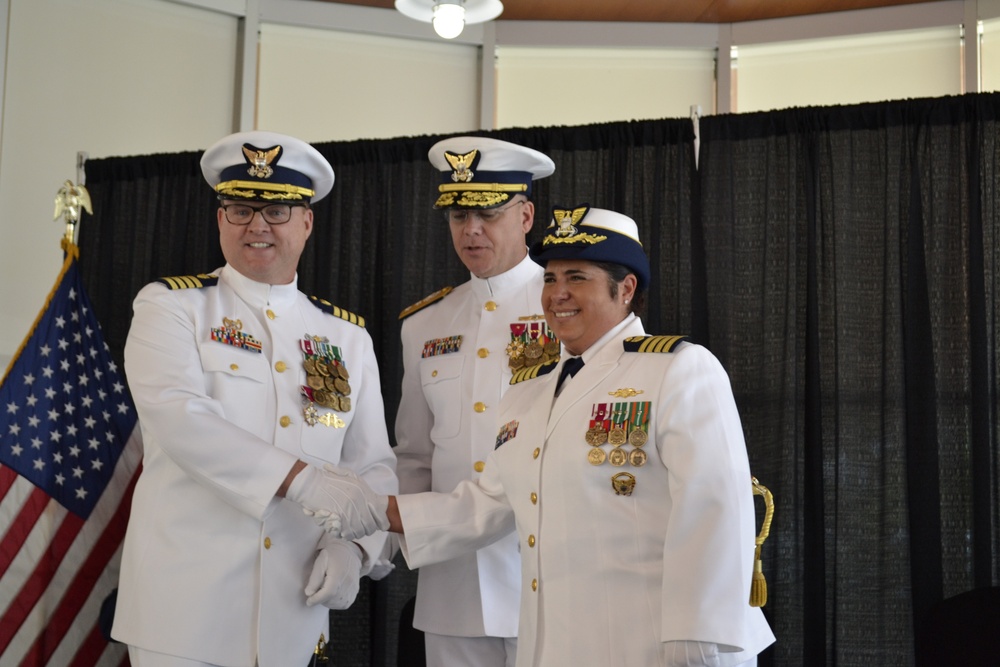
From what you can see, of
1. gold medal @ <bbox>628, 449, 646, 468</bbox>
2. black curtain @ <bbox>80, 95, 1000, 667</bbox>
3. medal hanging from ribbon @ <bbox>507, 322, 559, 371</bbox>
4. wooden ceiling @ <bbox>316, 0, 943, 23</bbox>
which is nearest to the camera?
gold medal @ <bbox>628, 449, 646, 468</bbox>

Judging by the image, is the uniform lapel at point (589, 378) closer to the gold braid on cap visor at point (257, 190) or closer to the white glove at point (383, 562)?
the white glove at point (383, 562)

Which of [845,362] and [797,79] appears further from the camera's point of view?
[797,79]

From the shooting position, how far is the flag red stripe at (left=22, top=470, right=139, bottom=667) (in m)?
3.81

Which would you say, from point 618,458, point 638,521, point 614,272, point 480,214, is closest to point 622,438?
point 618,458

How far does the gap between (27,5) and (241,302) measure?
2547 millimetres

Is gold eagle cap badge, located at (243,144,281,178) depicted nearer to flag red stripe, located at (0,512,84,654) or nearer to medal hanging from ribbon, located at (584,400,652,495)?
medal hanging from ribbon, located at (584,400,652,495)

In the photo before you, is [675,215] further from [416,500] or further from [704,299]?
[416,500]

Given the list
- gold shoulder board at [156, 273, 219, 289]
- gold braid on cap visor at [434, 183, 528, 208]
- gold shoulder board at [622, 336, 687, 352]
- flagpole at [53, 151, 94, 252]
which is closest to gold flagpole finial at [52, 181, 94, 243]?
flagpole at [53, 151, 94, 252]

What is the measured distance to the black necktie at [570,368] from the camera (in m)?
2.72

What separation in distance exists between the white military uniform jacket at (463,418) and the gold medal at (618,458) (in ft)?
2.70

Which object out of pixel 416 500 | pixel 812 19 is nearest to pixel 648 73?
pixel 812 19

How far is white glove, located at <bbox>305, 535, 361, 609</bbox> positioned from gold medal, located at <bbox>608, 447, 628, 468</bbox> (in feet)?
2.96

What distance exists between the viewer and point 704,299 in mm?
4105

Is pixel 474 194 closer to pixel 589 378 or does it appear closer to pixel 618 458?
pixel 589 378
